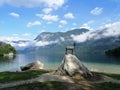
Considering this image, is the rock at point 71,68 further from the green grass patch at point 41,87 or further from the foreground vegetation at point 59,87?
the green grass patch at point 41,87

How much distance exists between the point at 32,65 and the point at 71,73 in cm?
3041

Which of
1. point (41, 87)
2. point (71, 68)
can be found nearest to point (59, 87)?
point (41, 87)

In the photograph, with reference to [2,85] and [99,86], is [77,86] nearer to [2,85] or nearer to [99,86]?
[99,86]

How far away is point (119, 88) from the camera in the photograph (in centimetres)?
2827

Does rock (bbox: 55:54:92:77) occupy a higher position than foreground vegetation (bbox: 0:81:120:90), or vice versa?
rock (bbox: 55:54:92:77)

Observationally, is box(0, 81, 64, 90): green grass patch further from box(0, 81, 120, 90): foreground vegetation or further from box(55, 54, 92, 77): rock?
box(55, 54, 92, 77): rock

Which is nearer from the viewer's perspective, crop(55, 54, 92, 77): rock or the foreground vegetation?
the foreground vegetation

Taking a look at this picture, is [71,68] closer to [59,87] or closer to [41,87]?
[59,87]

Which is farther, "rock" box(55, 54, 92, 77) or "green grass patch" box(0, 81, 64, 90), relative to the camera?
"rock" box(55, 54, 92, 77)

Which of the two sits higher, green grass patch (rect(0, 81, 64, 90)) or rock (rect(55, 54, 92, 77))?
rock (rect(55, 54, 92, 77))

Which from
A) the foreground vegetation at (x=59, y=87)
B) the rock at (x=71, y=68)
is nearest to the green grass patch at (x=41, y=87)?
the foreground vegetation at (x=59, y=87)

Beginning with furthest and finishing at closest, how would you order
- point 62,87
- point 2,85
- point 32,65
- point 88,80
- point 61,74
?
point 32,65 → point 61,74 → point 88,80 → point 2,85 → point 62,87

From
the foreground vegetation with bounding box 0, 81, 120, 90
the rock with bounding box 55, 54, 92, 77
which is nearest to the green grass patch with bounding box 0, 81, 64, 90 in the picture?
the foreground vegetation with bounding box 0, 81, 120, 90

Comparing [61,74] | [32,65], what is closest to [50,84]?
[61,74]
